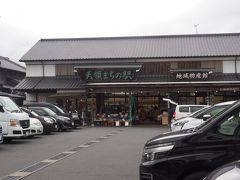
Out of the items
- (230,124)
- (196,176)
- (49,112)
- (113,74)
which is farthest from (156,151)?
(113,74)

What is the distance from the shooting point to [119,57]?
37562 millimetres

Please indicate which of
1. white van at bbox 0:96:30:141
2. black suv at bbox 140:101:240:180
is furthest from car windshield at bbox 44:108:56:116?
black suv at bbox 140:101:240:180

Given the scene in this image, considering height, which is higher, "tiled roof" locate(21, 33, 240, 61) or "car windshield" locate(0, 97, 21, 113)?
"tiled roof" locate(21, 33, 240, 61)

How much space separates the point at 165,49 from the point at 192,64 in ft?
9.43

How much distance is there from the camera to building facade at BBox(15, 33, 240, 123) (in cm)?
3444

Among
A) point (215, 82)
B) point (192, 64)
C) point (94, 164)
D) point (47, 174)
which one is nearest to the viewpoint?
point (47, 174)

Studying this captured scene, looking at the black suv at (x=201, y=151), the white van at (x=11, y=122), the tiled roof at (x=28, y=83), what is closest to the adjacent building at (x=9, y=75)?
the tiled roof at (x=28, y=83)

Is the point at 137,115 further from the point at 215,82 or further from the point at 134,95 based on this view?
the point at 215,82

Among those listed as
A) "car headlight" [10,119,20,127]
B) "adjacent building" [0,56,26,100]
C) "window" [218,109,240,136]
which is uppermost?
"adjacent building" [0,56,26,100]

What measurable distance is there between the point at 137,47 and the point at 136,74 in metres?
4.51

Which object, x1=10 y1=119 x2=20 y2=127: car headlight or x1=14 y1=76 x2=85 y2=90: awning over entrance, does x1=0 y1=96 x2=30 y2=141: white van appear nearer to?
x1=10 y1=119 x2=20 y2=127: car headlight

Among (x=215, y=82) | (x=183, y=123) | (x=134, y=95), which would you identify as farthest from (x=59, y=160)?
(x=134, y=95)

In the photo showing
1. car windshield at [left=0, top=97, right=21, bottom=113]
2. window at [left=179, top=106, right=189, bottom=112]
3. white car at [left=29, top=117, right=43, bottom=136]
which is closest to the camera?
→ car windshield at [left=0, top=97, right=21, bottom=113]

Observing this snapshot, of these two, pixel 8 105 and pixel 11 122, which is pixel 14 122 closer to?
pixel 11 122
